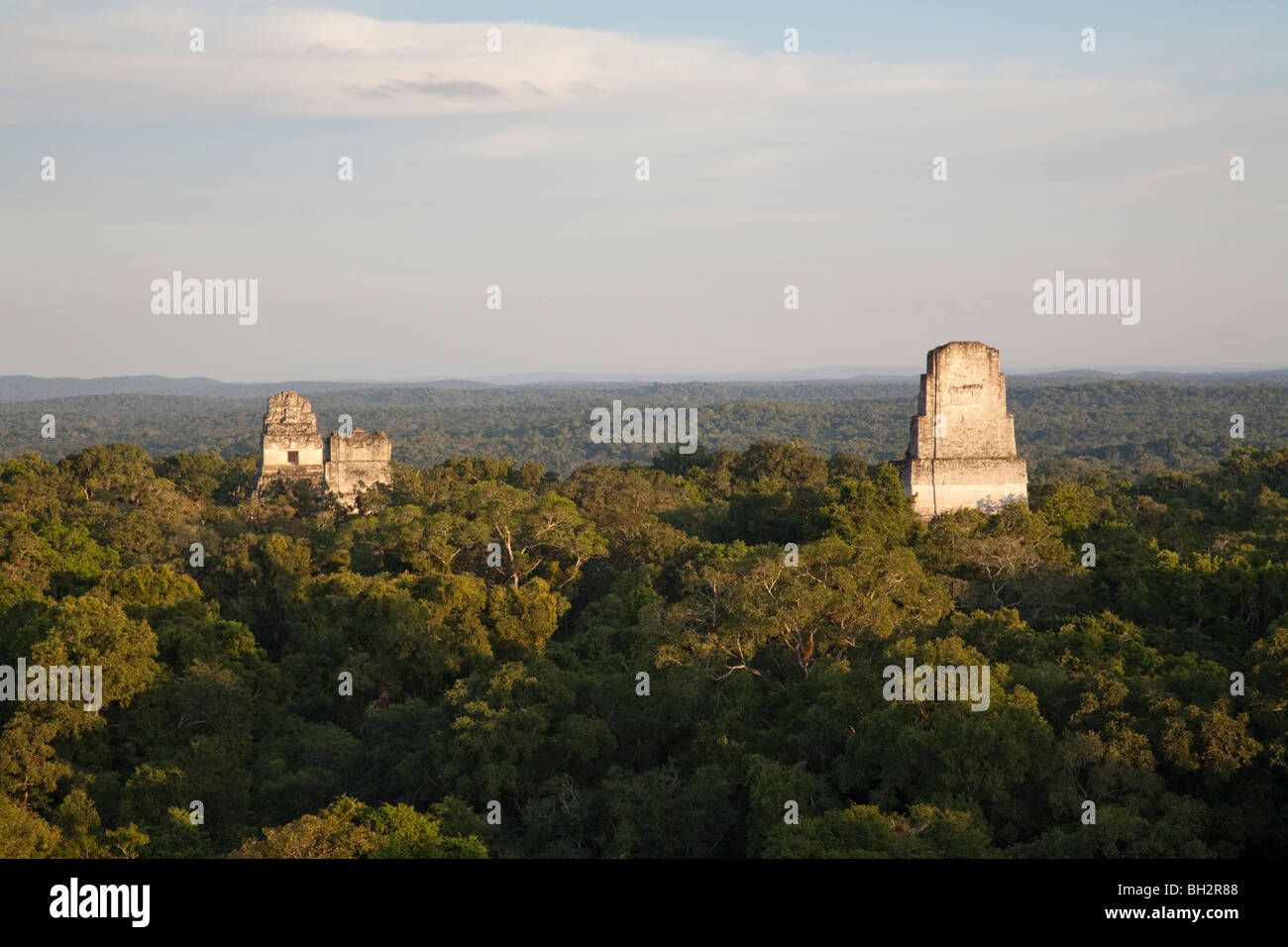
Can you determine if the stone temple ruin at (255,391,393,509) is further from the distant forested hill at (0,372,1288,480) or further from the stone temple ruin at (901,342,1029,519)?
the distant forested hill at (0,372,1288,480)

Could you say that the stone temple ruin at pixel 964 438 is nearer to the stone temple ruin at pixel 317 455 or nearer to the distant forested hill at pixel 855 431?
the stone temple ruin at pixel 317 455

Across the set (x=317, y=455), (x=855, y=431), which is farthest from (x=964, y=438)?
(x=855, y=431)

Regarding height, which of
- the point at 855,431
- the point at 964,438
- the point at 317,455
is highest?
the point at 964,438

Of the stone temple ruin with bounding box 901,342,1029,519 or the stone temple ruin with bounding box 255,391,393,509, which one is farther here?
the stone temple ruin with bounding box 255,391,393,509

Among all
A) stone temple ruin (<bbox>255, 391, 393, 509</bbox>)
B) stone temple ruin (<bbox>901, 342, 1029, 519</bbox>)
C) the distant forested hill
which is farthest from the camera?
the distant forested hill

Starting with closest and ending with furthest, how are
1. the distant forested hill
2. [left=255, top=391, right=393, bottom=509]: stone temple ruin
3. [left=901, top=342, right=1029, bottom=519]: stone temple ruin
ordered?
[left=901, top=342, right=1029, bottom=519]: stone temple ruin, [left=255, top=391, right=393, bottom=509]: stone temple ruin, the distant forested hill

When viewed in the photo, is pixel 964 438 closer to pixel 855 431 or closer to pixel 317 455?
pixel 317 455

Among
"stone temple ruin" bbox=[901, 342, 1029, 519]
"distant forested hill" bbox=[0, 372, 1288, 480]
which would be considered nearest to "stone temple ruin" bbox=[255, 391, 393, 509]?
"stone temple ruin" bbox=[901, 342, 1029, 519]
